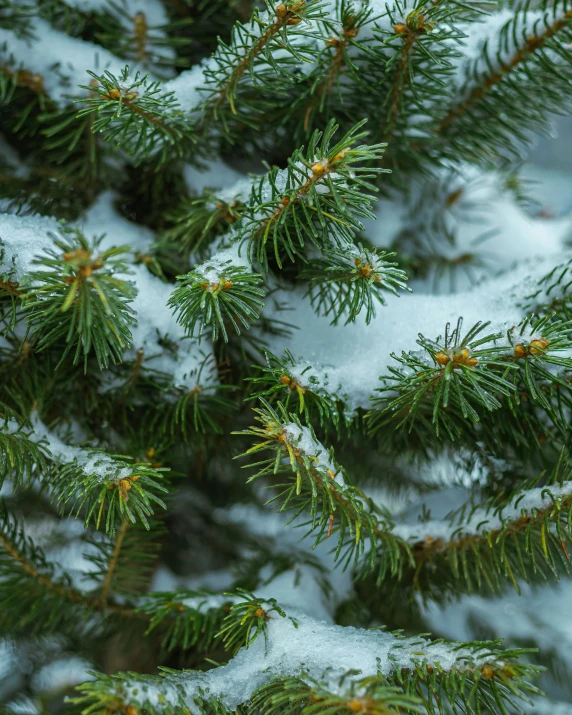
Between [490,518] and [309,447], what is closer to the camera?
[309,447]

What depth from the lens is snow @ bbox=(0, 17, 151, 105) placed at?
708 millimetres

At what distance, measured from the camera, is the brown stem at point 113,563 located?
68cm

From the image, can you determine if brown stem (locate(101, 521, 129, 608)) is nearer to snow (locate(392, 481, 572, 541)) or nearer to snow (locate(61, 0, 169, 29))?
snow (locate(392, 481, 572, 541))

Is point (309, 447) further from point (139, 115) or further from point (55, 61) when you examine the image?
point (55, 61)

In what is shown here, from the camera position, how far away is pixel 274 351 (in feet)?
2.29

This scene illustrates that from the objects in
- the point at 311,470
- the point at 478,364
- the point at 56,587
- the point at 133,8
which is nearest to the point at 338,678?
the point at 311,470

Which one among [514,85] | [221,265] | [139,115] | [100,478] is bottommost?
[100,478]

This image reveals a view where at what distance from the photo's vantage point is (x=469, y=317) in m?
0.67

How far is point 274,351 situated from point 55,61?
430mm

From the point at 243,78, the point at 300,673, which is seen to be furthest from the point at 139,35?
the point at 300,673

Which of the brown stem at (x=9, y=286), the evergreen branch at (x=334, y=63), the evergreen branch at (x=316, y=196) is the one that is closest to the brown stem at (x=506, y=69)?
the evergreen branch at (x=334, y=63)

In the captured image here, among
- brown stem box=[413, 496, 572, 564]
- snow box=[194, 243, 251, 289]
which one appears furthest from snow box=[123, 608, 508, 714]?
snow box=[194, 243, 251, 289]

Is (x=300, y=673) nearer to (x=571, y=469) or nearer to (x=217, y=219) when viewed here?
(x=571, y=469)

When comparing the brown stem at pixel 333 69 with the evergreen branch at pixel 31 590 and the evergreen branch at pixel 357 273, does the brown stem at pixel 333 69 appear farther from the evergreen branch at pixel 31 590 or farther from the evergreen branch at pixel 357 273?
the evergreen branch at pixel 31 590
